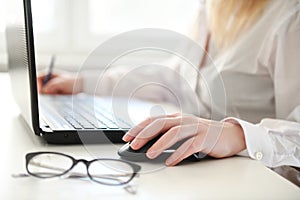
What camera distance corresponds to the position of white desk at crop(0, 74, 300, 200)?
1.61 feet

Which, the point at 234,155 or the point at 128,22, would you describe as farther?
the point at 128,22

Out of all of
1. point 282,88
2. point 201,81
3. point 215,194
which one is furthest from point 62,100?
point 215,194

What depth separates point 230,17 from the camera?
1094 millimetres

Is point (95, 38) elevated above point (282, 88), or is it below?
below

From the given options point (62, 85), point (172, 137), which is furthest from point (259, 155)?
point (62, 85)

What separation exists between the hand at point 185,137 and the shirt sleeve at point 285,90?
5cm

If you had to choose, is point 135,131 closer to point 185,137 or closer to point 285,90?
point 185,137

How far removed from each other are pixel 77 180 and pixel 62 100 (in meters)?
0.52

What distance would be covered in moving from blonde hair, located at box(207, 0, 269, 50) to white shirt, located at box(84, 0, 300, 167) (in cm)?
2

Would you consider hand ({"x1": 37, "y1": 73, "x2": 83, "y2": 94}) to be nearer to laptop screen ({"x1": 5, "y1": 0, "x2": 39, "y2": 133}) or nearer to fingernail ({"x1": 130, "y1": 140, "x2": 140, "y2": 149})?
laptop screen ({"x1": 5, "y1": 0, "x2": 39, "y2": 133})

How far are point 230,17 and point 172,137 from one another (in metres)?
0.57

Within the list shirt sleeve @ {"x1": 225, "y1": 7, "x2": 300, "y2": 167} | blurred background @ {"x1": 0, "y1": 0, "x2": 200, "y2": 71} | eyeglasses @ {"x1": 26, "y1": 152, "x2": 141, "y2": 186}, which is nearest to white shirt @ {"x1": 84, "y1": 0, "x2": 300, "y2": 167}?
shirt sleeve @ {"x1": 225, "y1": 7, "x2": 300, "y2": 167}

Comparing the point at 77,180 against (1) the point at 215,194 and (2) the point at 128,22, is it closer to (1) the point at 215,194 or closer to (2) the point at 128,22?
(1) the point at 215,194

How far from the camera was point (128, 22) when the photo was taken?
1.64m
